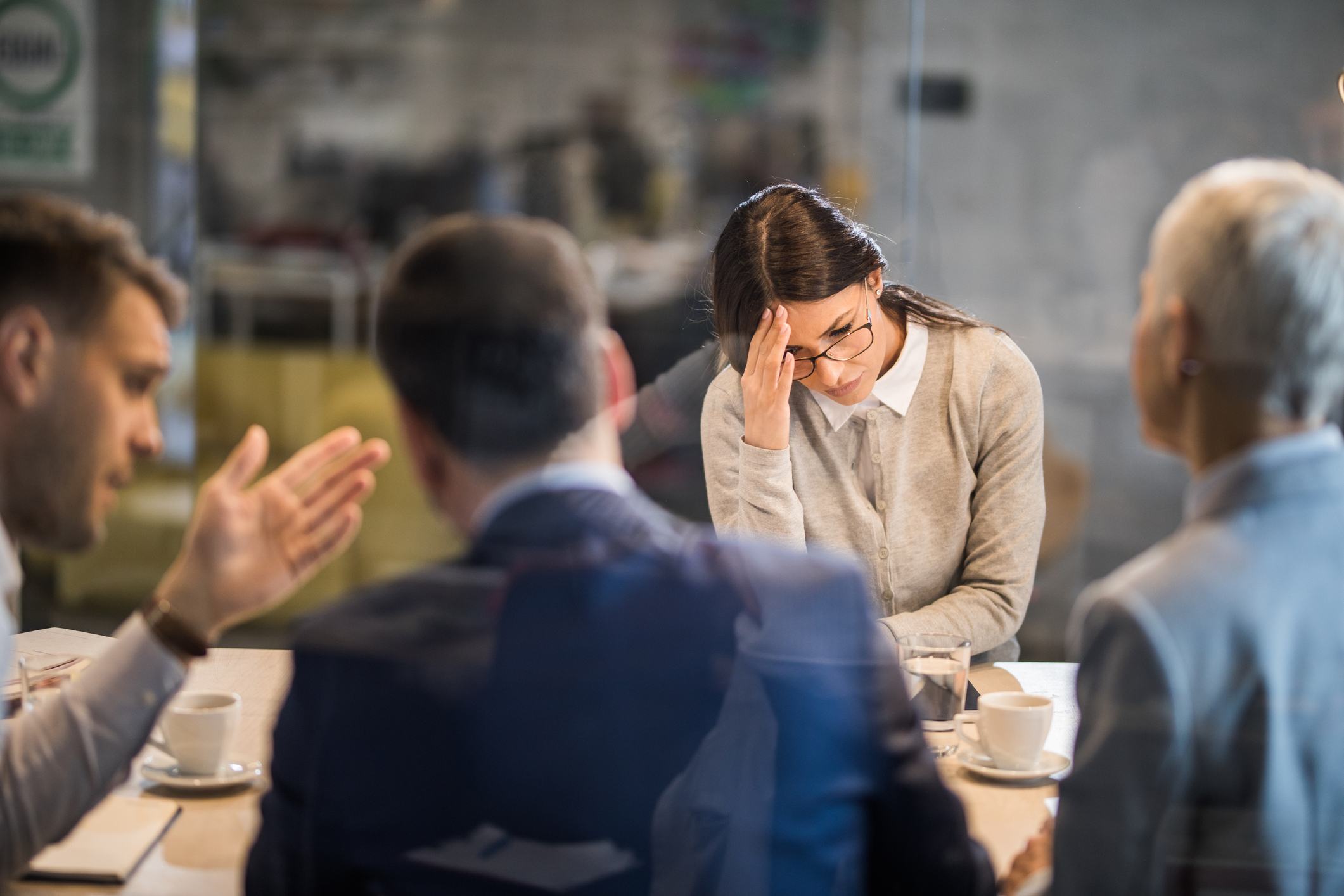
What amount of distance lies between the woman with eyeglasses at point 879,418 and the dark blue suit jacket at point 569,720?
174 mm

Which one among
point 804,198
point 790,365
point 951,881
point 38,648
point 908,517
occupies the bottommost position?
point 951,881

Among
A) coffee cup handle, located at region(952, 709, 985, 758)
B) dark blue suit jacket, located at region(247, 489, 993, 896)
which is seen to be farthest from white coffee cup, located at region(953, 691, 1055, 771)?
dark blue suit jacket, located at region(247, 489, 993, 896)

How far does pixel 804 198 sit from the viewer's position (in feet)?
4.05

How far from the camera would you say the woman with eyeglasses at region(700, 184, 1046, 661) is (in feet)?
3.80

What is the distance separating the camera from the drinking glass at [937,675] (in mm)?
1098

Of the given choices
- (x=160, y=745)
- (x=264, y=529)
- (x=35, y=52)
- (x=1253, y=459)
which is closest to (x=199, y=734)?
(x=160, y=745)

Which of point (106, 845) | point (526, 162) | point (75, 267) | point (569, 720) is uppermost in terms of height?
point (526, 162)

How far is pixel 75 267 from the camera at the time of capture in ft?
3.36

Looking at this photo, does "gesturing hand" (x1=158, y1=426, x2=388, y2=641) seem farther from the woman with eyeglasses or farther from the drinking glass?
the drinking glass

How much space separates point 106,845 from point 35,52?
0.70 m

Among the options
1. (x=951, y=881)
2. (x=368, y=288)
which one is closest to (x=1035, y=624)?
(x=951, y=881)

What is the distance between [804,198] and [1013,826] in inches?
24.4

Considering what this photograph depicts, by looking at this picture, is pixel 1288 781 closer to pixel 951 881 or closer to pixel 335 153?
pixel 951 881

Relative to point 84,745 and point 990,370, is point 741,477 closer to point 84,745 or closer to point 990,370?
point 990,370
